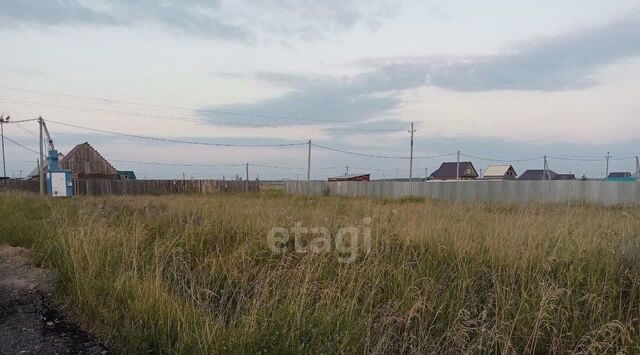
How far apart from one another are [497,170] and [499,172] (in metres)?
0.90

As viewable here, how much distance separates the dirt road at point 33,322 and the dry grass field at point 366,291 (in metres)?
0.14

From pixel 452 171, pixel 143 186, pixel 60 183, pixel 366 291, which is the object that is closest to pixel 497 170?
pixel 452 171

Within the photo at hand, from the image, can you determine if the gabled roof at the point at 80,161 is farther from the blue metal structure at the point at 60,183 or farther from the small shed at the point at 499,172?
the small shed at the point at 499,172

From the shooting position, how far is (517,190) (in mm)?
23109

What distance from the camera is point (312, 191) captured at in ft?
122

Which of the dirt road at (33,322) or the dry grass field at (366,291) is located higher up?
the dry grass field at (366,291)

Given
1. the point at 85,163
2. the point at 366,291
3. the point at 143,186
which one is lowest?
the point at 366,291

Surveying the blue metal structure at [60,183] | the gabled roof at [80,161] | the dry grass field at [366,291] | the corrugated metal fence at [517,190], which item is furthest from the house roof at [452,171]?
the dry grass field at [366,291]

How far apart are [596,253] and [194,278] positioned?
4.10 metres

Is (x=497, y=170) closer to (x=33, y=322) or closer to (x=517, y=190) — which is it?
(x=517, y=190)

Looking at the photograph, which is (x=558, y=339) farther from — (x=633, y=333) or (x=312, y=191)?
(x=312, y=191)

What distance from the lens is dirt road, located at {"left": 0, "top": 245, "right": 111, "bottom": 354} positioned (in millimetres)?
2772

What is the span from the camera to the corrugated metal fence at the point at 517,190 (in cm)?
1953

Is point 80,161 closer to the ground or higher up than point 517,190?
higher up
